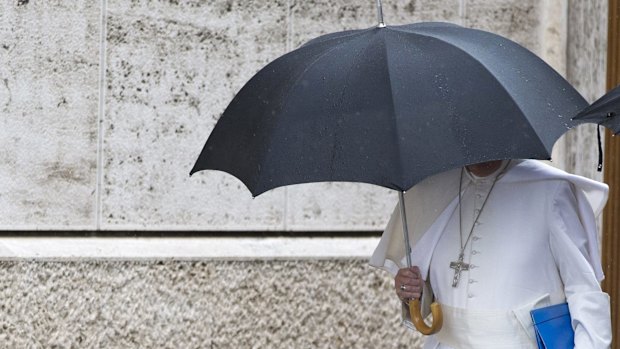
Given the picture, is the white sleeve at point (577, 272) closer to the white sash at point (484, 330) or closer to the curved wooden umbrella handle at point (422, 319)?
the white sash at point (484, 330)

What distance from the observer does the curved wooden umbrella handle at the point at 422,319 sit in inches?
157

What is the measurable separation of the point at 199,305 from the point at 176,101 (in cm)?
97

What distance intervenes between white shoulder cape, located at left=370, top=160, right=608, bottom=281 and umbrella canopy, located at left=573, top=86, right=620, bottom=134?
1.61 ft

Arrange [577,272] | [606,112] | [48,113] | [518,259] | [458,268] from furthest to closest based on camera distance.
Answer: [48,113] < [458,268] < [518,259] < [577,272] < [606,112]

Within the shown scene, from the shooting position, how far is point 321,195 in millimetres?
6406

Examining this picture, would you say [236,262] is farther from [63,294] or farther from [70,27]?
[70,27]

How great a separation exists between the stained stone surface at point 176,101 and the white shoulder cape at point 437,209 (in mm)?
1938

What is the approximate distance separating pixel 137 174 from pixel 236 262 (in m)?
0.63

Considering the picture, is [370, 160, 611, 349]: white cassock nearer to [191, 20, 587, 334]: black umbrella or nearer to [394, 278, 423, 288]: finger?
[394, 278, 423, 288]: finger

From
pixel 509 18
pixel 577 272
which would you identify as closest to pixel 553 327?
pixel 577 272

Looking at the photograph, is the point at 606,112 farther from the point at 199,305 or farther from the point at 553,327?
the point at 199,305

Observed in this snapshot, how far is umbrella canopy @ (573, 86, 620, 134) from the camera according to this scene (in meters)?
3.39

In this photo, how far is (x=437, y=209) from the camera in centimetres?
418

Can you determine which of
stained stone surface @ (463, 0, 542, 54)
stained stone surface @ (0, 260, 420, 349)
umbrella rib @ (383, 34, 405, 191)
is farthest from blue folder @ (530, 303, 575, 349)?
stained stone surface @ (463, 0, 542, 54)
